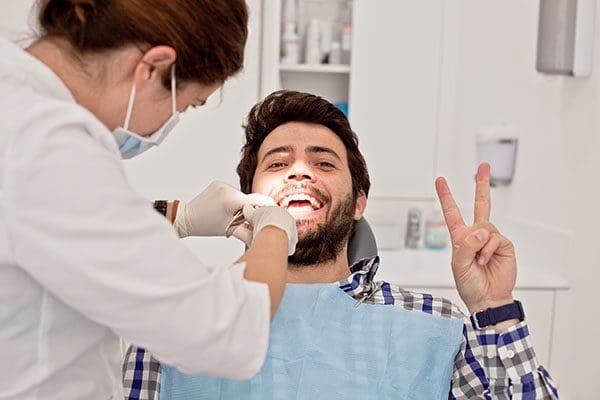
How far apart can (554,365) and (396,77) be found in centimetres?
142

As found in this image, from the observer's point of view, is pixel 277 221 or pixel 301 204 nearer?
pixel 277 221

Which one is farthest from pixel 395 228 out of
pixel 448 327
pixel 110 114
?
pixel 110 114

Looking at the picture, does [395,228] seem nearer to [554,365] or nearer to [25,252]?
[554,365]

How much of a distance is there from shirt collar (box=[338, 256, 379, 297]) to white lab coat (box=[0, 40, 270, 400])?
66cm

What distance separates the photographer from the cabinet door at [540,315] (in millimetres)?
2723

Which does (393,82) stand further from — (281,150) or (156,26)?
(156,26)

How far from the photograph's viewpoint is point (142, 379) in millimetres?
1691

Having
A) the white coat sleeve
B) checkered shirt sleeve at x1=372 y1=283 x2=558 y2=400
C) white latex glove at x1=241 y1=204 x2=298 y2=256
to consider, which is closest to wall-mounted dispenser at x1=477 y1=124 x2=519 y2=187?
checkered shirt sleeve at x1=372 y1=283 x2=558 y2=400

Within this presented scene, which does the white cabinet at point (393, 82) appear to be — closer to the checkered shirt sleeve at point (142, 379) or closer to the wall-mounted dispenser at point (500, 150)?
the wall-mounted dispenser at point (500, 150)

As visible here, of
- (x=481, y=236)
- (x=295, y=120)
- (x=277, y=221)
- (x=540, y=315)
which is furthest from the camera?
(x=540, y=315)

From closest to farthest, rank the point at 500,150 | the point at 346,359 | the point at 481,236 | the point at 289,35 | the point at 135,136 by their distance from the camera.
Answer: the point at 135,136 → the point at 481,236 → the point at 346,359 → the point at 500,150 → the point at 289,35

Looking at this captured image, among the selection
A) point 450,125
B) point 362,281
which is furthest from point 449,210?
point 450,125

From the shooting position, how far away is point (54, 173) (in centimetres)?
96

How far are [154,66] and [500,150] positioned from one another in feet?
7.24
